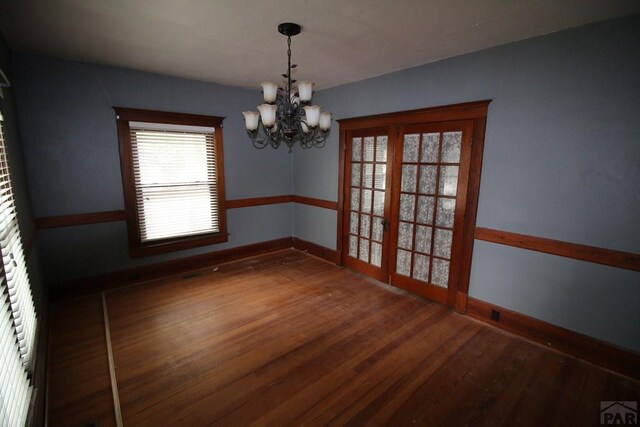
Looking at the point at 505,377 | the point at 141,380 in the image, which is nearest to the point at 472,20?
the point at 505,377

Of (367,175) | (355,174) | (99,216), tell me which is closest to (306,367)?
(367,175)

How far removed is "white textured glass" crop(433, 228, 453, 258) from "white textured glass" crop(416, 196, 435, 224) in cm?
18

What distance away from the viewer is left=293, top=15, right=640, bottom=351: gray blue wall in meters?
2.27

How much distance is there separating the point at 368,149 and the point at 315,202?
1.40m

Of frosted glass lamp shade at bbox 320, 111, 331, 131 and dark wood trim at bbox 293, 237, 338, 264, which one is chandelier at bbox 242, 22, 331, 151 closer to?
frosted glass lamp shade at bbox 320, 111, 331, 131

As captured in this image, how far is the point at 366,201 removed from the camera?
4207 millimetres

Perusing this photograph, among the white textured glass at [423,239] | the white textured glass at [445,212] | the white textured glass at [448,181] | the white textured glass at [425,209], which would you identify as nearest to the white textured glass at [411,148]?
the white textured glass at [448,181]

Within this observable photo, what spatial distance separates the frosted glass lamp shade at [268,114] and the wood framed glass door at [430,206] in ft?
5.95

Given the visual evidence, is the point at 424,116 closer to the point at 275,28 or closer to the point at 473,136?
the point at 473,136

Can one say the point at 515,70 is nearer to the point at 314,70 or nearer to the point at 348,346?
the point at 314,70

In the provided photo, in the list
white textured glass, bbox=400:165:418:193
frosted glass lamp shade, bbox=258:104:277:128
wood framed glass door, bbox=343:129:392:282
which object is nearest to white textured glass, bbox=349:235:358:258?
wood framed glass door, bbox=343:129:392:282

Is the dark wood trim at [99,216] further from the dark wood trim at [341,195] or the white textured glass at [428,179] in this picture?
the white textured glass at [428,179]

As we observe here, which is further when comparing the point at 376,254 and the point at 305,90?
the point at 376,254

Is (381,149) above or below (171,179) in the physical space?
above
